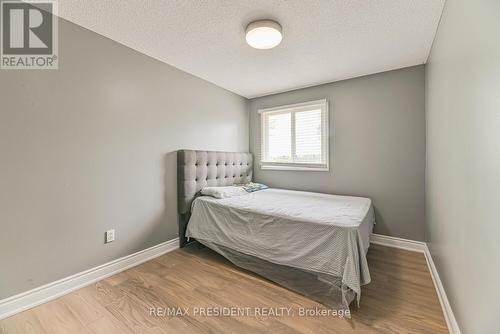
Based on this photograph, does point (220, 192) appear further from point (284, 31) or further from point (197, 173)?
point (284, 31)

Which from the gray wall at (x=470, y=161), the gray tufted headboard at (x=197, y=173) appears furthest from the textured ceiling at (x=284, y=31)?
the gray tufted headboard at (x=197, y=173)

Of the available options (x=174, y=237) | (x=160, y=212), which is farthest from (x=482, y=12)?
(x=174, y=237)

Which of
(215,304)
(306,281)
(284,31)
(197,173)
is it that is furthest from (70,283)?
(284,31)

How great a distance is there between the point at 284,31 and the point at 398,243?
2724 millimetres

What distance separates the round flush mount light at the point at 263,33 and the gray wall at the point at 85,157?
1.23 metres

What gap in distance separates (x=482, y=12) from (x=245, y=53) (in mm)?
1790

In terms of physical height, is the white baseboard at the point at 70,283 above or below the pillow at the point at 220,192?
below

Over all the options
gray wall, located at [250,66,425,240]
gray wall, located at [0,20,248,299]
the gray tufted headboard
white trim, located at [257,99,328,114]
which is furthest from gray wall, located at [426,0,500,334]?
gray wall, located at [0,20,248,299]

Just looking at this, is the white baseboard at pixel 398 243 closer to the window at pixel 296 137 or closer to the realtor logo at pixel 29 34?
the window at pixel 296 137

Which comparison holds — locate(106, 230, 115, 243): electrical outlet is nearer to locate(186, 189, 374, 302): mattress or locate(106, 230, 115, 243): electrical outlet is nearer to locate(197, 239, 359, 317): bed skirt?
locate(186, 189, 374, 302): mattress

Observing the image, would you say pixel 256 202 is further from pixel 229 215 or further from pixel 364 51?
pixel 364 51

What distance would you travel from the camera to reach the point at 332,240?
1646 millimetres

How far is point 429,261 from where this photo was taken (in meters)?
2.15

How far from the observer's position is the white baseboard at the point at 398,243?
2492 millimetres
